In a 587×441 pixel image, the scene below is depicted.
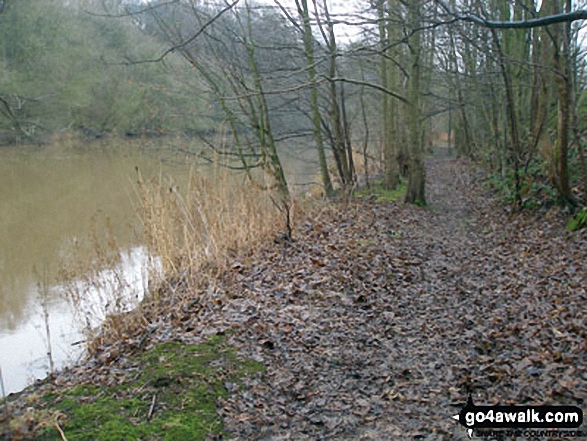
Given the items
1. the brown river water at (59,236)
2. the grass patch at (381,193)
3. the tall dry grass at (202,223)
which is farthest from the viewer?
the grass patch at (381,193)

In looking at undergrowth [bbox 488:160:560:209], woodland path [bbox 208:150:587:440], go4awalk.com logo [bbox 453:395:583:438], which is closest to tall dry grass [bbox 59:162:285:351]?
woodland path [bbox 208:150:587:440]

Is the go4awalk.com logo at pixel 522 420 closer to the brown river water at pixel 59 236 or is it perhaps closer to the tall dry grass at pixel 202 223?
the brown river water at pixel 59 236

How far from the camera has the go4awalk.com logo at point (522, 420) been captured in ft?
9.75

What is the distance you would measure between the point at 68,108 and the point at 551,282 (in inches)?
1171

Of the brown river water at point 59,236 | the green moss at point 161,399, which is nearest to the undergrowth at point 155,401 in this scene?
the green moss at point 161,399

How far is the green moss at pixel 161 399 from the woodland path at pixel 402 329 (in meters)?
0.18

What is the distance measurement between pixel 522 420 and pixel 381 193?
399 inches

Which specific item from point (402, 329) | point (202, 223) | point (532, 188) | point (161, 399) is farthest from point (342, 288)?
point (532, 188)

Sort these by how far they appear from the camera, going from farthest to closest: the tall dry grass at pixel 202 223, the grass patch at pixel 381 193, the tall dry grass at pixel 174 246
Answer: the grass patch at pixel 381 193 → the tall dry grass at pixel 202 223 → the tall dry grass at pixel 174 246

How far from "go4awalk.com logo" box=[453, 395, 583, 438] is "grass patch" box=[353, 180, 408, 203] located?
28.7 ft

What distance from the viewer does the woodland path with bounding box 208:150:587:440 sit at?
3.47 meters

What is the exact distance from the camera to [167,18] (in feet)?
35.6

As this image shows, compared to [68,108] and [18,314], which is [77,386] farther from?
[68,108]

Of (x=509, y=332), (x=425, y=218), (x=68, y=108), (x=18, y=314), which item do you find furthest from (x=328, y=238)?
(x=68, y=108)
